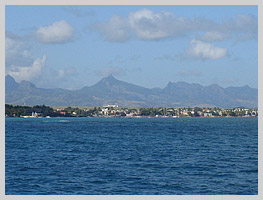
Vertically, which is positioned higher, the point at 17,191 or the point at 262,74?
the point at 262,74

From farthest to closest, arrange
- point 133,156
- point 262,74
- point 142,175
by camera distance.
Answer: point 133,156, point 142,175, point 262,74

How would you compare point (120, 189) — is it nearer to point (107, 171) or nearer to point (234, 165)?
point (107, 171)

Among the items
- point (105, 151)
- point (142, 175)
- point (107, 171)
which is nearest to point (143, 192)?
point (142, 175)

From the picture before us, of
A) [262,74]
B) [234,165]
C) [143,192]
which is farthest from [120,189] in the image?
[234,165]

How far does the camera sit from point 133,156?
6931 cm

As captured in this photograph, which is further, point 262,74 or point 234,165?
point 234,165

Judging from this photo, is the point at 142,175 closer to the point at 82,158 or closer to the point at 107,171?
the point at 107,171

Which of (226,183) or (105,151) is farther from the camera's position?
(105,151)

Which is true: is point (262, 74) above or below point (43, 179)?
above

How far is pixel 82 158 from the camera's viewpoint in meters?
66.5

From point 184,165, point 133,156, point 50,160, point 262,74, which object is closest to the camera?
point 262,74

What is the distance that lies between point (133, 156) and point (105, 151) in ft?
30.5

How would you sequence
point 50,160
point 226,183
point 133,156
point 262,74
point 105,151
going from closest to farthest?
point 262,74, point 226,183, point 50,160, point 133,156, point 105,151

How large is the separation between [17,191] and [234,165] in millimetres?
31036
